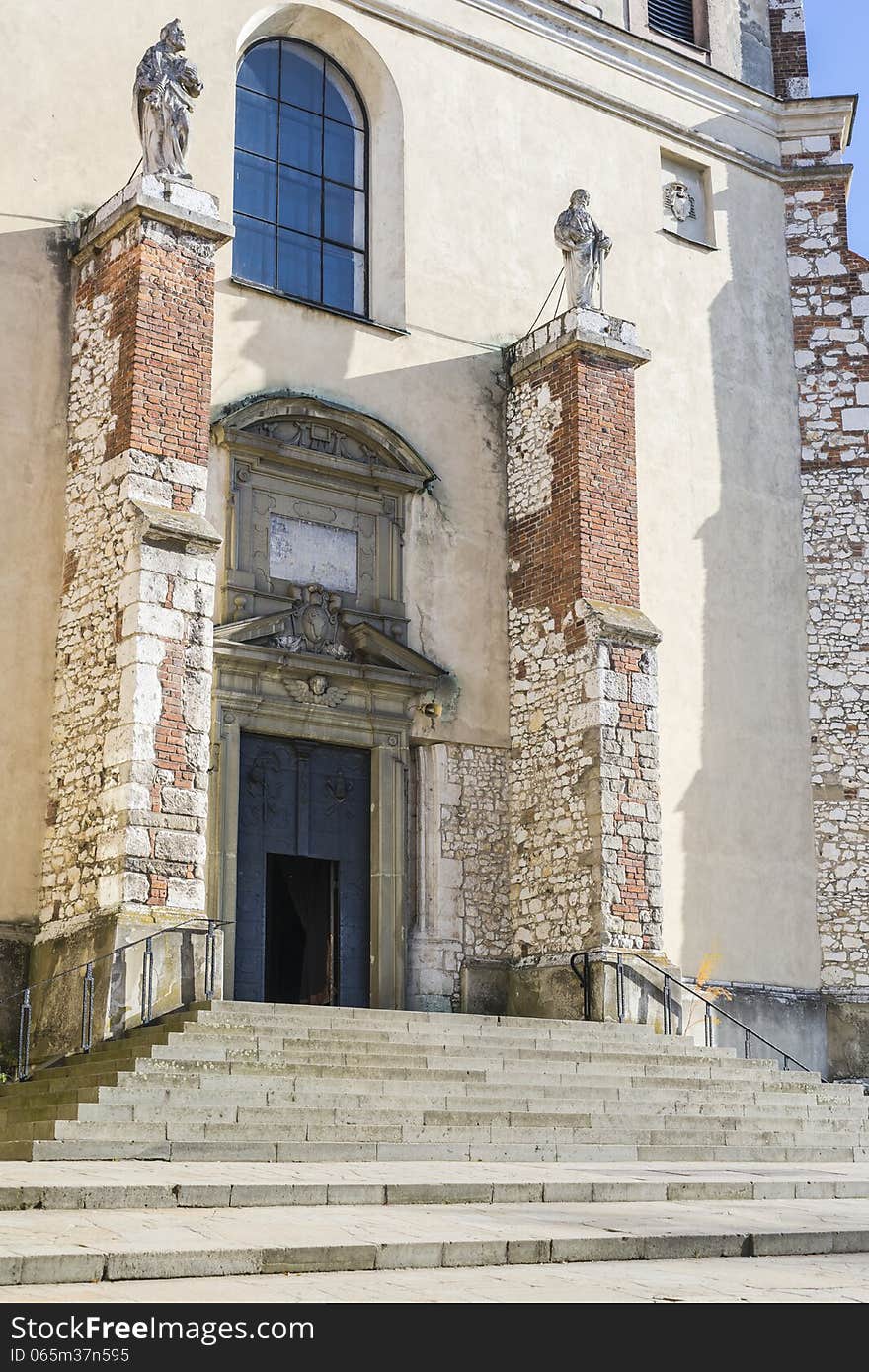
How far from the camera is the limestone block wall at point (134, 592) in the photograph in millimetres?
12469

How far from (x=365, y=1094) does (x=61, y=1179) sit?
11.8ft

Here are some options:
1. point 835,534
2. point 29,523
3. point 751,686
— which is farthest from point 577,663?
point 835,534

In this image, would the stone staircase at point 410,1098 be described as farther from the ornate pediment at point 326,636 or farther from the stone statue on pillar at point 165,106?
the stone statue on pillar at point 165,106

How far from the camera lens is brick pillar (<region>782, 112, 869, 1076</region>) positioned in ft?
61.1

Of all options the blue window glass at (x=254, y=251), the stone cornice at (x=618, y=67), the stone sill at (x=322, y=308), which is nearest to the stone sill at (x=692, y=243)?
the stone cornice at (x=618, y=67)

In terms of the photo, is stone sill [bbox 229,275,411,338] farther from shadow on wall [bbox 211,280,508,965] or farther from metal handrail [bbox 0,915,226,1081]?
metal handrail [bbox 0,915,226,1081]

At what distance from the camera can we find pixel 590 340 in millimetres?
16547

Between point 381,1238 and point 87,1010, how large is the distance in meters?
6.01

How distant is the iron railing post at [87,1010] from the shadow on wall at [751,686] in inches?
297

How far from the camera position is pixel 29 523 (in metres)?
14.0

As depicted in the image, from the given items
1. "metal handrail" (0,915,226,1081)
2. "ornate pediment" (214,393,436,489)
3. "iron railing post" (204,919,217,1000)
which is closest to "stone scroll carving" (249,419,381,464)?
"ornate pediment" (214,393,436,489)

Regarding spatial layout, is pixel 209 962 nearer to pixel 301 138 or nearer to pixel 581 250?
pixel 581 250

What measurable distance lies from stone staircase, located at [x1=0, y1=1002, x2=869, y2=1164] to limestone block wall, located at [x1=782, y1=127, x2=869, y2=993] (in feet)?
16.3
